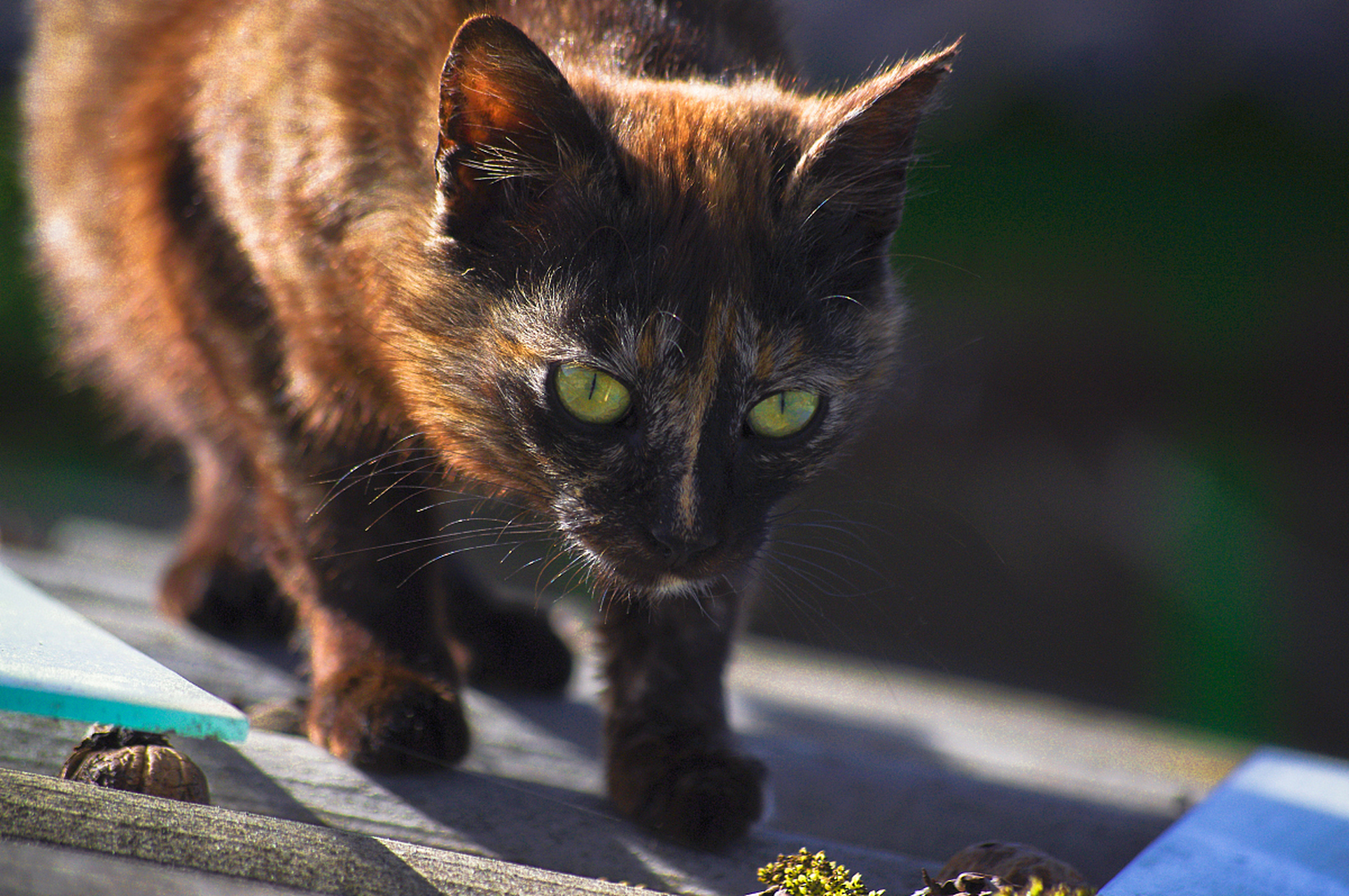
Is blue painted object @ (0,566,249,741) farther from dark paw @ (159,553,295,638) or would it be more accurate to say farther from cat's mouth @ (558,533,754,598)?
dark paw @ (159,553,295,638)

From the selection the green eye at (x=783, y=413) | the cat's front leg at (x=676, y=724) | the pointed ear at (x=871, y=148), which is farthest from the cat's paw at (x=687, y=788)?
the pointed ear at (x=871, y=148)

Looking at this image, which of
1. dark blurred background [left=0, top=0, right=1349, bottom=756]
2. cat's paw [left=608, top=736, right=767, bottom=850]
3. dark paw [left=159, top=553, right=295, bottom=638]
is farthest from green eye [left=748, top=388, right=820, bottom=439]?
dark blurred background [left=0, top=0, right=1349, bottom=756]

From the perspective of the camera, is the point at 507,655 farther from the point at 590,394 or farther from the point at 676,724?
the point at 590,394

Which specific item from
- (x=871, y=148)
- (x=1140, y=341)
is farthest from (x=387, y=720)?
(x=1140, y=341)

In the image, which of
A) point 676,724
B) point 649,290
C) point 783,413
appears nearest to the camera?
point 649,290

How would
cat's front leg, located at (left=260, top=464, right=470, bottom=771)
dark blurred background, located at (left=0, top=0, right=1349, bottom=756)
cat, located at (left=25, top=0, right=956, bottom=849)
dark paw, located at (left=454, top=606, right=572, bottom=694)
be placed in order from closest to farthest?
cat, located at (left=25, top=0, right=956, bottom=849) → cat's front leg, located at (left=260, top=464, right=470, bottom=771) → dark paw, located at (left=454, top=606, right=572, bottom=694) → dark blurred background, located at (left=0, top=0, right=1349, bottom=756)

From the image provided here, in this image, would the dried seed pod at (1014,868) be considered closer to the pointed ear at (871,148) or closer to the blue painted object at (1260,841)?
the blue painted object at (1260,841)
